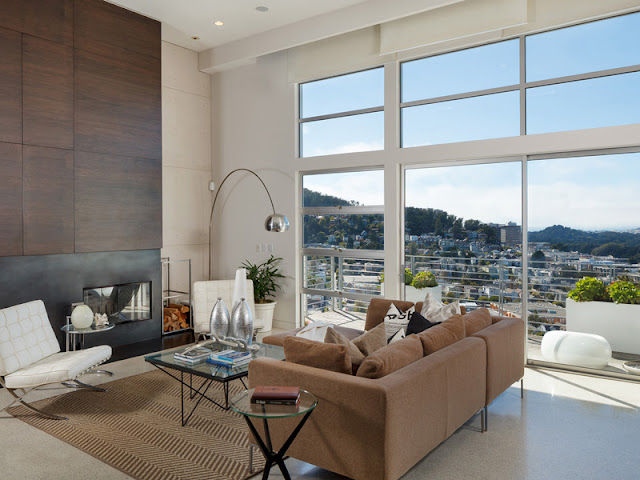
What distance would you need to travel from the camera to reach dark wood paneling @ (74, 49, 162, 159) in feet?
17.4

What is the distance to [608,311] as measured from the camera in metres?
4.59

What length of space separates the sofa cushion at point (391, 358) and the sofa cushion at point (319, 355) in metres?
0.11

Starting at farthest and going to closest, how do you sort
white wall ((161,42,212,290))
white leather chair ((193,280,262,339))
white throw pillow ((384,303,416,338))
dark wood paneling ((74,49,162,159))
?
1. white wall ((161,42,212,290))
2. white leather chair ((193,280,262,339))
3. dark wood paneling ((74,49,162,159))
4. white throw pillow ((384,303,416,338))

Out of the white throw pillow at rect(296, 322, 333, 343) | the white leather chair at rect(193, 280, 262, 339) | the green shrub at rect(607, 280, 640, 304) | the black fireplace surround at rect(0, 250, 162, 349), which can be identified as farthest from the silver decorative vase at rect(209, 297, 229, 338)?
the green shrub at rect(607, 280, 640, 304)

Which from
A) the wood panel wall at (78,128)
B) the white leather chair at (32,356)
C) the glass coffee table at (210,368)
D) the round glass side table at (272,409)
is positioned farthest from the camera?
the wood panel wall at (78,128)

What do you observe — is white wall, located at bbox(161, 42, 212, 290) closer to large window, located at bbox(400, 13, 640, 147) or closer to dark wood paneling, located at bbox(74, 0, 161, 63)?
dark wood paneling, located at bbox(74, 0, 161, 63)

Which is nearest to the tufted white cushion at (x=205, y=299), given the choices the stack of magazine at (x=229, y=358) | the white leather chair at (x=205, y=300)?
the white leather chair at (x=205, y=300)

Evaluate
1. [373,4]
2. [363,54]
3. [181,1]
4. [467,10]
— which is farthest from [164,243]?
[467,10]

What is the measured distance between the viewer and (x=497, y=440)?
10.7ft

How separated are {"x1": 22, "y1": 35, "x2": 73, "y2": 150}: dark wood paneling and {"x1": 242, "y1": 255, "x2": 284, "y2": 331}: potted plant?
2.70 metres

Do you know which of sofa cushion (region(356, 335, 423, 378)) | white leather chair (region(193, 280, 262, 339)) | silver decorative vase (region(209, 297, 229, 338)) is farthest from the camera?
white leather chair (region(193, 280, 262, 339))

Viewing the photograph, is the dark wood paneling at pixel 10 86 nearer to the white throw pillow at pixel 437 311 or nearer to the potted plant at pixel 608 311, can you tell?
the white throw pillow at pixel 437 311

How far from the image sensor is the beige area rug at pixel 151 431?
2936 millimetres

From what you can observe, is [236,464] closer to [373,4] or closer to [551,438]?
[551,438]
